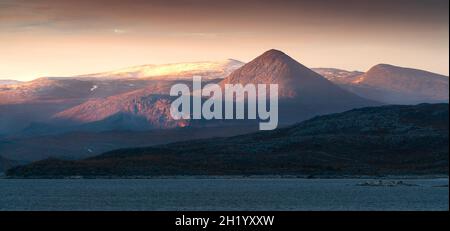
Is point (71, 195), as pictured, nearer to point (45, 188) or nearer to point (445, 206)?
point (45, 188)

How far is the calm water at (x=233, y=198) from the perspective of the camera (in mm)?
131125

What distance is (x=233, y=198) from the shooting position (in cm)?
14950

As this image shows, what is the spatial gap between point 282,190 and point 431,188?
76.0ft

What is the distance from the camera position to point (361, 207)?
128m

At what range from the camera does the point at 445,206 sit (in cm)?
12988

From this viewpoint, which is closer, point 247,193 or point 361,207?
point 361,207

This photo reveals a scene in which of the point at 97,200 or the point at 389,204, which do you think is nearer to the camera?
the point at 389,204

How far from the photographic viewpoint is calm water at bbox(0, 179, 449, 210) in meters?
131
